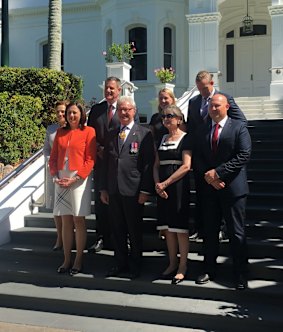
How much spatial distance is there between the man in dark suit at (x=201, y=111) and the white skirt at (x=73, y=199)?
3.98ft

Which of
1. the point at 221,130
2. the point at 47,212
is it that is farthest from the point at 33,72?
the point at 221,130

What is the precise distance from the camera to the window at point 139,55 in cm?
1683

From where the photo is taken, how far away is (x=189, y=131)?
16.6 feet

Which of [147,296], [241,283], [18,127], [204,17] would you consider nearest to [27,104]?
[18,127]

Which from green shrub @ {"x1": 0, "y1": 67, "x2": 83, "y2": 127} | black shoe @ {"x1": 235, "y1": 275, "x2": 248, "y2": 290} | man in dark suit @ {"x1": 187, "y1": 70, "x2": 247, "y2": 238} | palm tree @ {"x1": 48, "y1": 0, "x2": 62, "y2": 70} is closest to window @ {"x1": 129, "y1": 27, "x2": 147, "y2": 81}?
palm tree @ {"x1": 48, "y1": 0, "x2": 62, "y2": 70}

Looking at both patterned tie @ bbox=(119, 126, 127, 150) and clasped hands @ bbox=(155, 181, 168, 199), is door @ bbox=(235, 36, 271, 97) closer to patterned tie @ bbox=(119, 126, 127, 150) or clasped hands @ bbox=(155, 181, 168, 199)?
patterned tie @ bbox=(119, 126, 127, 150)

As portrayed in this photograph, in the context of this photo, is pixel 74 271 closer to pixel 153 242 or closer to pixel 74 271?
pixel 74 271

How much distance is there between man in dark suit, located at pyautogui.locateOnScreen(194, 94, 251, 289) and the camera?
4438mm

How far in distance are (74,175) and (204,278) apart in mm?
1730

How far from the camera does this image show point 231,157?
448 centimetres

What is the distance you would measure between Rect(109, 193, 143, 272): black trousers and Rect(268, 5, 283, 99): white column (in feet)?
31.6

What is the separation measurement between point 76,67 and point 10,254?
43.7ft

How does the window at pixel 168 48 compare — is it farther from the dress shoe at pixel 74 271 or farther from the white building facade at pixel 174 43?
the dress shoe at pixel 74 271

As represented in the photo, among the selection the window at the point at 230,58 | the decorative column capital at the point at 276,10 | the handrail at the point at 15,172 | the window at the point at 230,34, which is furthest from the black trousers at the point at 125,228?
the window at the point at 230,34
